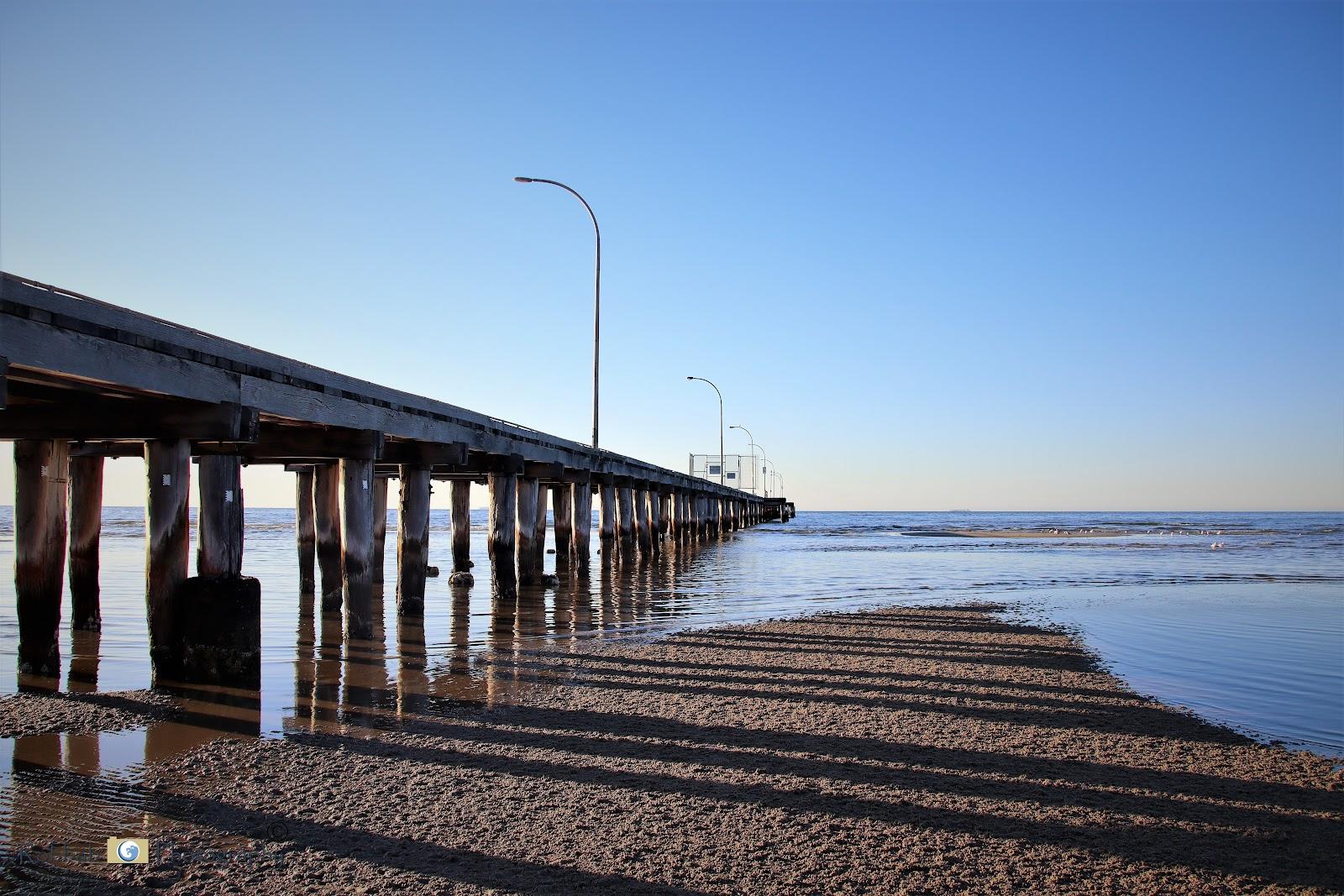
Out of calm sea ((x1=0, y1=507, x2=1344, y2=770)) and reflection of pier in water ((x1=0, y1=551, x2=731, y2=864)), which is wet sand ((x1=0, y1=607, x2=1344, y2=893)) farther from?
calm sea ((x1=0, y1=507, x2=1344, y2=770))

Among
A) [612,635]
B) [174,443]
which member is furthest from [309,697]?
[612,635]

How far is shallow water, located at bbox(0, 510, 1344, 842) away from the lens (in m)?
7.45

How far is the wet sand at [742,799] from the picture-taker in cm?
466

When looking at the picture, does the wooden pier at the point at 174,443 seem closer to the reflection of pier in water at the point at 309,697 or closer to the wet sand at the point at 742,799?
the reflection of pier in water at the point at 309,697

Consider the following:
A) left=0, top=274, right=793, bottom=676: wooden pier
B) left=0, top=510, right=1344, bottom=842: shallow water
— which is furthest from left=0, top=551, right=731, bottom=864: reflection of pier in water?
left=0, top=274, right=793, bottom=676: wooden pier

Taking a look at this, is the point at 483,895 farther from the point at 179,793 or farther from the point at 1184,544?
the point at 1184,544

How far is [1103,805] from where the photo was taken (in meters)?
5.77

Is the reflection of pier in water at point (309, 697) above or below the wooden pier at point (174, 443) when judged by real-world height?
below

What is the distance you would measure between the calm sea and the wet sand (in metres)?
0.99

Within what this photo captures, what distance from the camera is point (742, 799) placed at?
5781 millimetres

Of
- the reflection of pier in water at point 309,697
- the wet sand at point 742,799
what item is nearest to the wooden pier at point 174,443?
the reflection of pier in water at point 309,697

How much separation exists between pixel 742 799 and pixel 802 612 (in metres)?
11.5

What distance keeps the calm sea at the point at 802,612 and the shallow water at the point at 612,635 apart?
0.05 m

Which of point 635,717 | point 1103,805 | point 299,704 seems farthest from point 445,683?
point 1103,805
